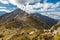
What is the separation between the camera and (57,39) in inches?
5719

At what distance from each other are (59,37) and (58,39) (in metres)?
2.30

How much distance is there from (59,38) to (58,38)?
341 centimetres

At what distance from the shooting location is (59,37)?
144 metres

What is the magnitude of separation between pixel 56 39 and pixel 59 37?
16.0 ft

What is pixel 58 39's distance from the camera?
14512 cm

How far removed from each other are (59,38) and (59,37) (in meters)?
2.28

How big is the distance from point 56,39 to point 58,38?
3094 mm

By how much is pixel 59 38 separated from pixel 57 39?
3.55 meters

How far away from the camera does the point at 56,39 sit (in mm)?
148000

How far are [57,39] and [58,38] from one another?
1435 millimetres
